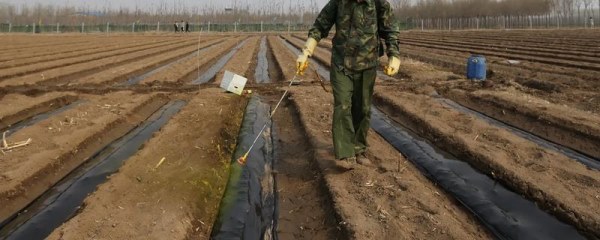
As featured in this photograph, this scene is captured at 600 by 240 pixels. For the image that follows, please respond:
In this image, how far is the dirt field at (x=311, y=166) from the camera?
318 cm

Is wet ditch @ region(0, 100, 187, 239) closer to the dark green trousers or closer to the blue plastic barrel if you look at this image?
the dark green trousers

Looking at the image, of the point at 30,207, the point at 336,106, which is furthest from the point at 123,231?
the point at 336,106

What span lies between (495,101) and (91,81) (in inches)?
326

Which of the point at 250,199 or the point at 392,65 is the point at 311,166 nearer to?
the point at 250,199

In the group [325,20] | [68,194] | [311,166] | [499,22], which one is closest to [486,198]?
[311,166]

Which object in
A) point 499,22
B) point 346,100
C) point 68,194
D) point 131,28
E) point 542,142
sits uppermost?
point 499,22

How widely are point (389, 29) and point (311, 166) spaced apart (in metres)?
1.45

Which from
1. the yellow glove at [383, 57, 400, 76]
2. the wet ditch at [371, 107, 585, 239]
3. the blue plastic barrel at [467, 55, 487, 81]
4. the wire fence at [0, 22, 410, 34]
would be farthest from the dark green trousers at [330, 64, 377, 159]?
the wire fence at [0, 22, 410, 34]

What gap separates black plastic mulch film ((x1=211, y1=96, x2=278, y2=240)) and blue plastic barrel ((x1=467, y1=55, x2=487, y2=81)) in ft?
20.3

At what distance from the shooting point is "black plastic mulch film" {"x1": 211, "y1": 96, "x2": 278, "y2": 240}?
3.19 metres

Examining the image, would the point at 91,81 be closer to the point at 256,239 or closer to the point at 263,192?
the point at 263,192

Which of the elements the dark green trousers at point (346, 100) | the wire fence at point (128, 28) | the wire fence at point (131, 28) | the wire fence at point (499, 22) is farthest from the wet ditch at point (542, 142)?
the wire fence at point (499, 22)

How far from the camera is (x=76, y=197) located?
382 cm

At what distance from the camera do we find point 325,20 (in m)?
4.22
